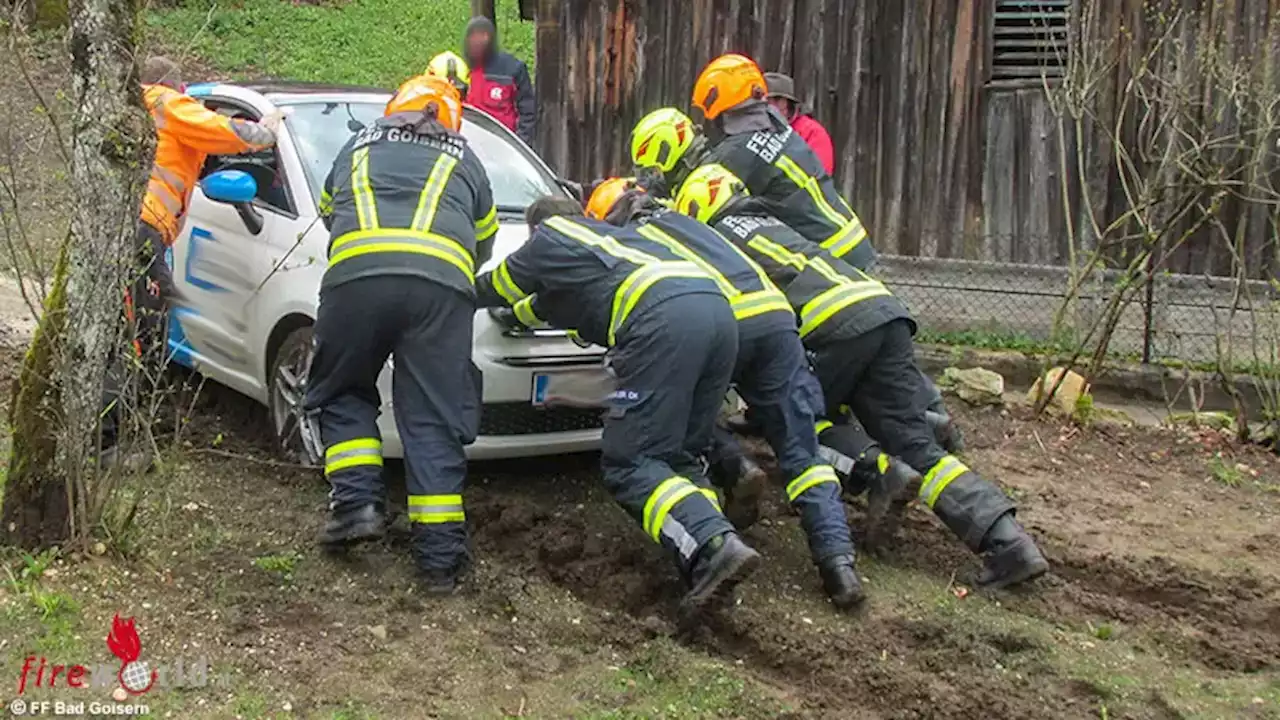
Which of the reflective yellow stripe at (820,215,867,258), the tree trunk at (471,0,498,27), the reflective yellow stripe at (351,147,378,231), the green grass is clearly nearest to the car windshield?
the reflective yellow stripe at (351,147,378,231)

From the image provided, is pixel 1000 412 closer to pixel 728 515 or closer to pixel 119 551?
pixel 728 515

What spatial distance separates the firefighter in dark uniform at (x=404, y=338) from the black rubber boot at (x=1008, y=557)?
2171mm

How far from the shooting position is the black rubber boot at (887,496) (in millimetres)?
5629

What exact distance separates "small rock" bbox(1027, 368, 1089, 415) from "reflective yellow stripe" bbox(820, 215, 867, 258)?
86.1 inches

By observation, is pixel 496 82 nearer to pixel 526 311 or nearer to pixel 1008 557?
pixel 526 311

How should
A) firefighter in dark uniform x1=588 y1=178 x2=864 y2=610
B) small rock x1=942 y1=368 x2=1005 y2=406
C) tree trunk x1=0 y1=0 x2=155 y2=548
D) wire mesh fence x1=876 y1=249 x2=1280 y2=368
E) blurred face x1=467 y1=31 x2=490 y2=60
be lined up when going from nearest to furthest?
tree trunk x1=0 y1=0 x2=155 y2=548, firefighter in dark uniform x1=588 y1=178 x2=864 y2=610, small rock x1=942 y1=368 x2=1005 y2=406, wire mesh fence x1=876 y1=249 x2=1280 y2=368, blurred face x1=467 y1=31 x2=490 y2=60

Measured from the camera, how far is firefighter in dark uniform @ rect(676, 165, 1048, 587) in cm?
555

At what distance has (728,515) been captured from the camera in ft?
18.8

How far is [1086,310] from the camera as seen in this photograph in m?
9.48

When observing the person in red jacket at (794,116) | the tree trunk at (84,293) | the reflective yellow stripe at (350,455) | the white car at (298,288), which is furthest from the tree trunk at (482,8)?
the tree trunk at (84,293)

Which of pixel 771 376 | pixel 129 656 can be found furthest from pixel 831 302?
pixel 129 656

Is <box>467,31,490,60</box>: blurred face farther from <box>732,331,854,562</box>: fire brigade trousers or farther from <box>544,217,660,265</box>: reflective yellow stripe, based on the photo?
<box>732,331,854,562</box>: fire brigade trousers

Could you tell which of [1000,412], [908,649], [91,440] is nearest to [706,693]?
[908,649]

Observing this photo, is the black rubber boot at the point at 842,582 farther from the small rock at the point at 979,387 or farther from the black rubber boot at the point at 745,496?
the small rock at the point at 979,387
